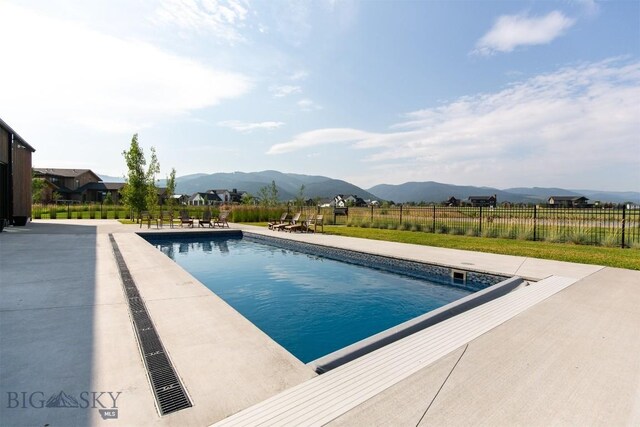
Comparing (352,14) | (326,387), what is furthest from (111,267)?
(352,14)

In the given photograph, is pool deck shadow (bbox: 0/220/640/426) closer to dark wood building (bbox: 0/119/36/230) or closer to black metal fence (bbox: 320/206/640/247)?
black metal fence (bbox: 320/206/640/247)

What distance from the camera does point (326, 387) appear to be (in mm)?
2354

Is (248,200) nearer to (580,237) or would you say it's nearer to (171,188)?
(171,188)

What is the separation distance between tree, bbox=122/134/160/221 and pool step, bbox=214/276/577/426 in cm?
2099

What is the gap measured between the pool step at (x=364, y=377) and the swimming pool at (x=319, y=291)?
1293 millimetres

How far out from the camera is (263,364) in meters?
2.66

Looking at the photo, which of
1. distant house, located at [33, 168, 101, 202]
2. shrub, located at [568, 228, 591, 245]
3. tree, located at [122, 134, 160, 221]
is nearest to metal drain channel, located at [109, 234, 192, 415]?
shrub, located at [568, 228, 591, 245]

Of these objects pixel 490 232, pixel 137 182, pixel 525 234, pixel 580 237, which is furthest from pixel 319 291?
pixel 137 182

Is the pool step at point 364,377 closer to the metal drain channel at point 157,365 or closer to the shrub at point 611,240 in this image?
the metal drain channel at point 157,365

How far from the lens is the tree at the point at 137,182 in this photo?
21000 millimetres

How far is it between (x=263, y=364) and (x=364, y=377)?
2.68 ft

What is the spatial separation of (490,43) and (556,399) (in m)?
14.0

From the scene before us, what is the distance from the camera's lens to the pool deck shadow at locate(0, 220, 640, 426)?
2.05 meters

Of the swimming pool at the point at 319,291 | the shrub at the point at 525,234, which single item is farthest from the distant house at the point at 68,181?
the shrub at the point at 525,234
